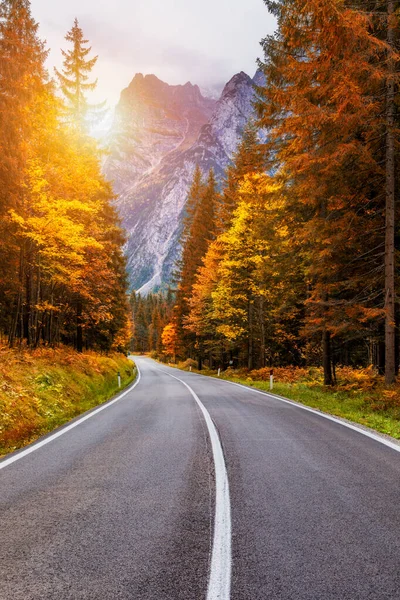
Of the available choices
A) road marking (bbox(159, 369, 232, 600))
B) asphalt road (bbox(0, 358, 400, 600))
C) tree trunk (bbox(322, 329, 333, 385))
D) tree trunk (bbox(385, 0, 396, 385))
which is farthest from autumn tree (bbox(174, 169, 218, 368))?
road marking (bbox(159, 369, 232, 600))

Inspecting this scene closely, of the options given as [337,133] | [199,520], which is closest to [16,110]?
[337,133]

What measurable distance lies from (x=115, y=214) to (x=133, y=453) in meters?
28.5

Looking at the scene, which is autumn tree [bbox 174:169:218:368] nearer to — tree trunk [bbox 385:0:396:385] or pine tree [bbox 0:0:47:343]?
pine tree [bbox 0:0:47:343]

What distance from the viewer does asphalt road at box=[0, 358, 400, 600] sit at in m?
2.62

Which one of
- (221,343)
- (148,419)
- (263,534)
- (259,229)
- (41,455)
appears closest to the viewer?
(263,534)

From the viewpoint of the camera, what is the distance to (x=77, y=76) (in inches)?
944

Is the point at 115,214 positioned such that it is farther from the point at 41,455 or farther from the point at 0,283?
the point at 41,455

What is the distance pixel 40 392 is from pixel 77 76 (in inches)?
868

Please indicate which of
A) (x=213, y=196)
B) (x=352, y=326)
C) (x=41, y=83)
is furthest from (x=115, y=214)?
(x=352, y=326)

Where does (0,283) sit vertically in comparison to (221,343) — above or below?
above

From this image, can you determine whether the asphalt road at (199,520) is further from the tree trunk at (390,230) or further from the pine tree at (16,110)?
the pine tree at (16,110)

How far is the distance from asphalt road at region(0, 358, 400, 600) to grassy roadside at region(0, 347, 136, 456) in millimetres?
1449

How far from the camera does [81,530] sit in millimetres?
3443

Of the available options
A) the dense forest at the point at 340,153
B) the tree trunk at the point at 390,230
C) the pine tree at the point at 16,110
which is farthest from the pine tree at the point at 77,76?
the tree trunk at the point at 390,230
